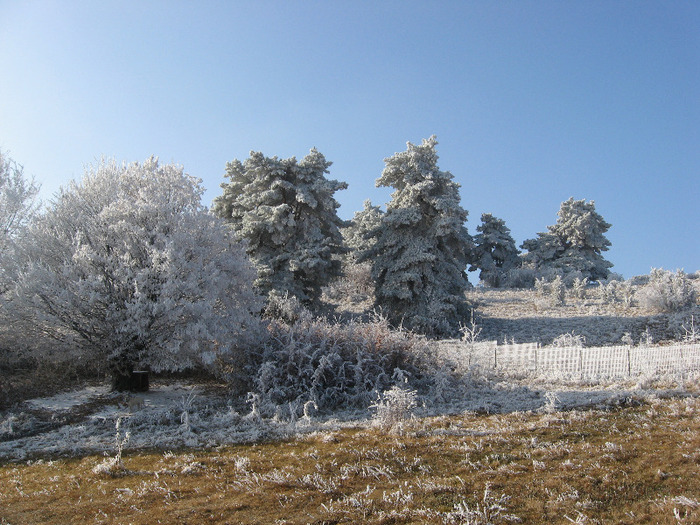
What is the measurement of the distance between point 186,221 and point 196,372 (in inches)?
259

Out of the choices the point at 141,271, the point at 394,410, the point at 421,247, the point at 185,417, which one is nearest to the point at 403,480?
the point at 394,410

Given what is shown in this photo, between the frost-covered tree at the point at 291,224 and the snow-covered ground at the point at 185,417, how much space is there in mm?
10609

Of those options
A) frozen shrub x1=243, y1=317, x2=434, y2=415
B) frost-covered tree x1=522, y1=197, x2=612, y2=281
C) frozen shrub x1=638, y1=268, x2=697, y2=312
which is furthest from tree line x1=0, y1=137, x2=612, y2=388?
frost-covered tree x1=522, y1=197, x2=612, y2=281

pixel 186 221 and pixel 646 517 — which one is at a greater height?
pixel 186 221

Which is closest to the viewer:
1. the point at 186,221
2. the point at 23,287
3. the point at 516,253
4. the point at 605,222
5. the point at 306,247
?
the point at 23,287

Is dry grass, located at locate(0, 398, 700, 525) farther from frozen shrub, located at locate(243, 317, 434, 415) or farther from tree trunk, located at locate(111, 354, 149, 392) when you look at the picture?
tree trunk, located at locate(111, 354, 149, 392)

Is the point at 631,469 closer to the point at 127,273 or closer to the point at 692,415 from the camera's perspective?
the point at 692,415

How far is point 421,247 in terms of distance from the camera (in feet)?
89.0

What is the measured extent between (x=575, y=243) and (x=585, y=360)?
3413 centimetres

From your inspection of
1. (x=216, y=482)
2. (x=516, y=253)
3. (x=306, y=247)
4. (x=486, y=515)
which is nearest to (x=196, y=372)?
(x=306, y=247)

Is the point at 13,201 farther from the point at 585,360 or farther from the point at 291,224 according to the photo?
the point at 585,360

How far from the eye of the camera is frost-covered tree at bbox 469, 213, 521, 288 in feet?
164

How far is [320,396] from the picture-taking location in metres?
13.7

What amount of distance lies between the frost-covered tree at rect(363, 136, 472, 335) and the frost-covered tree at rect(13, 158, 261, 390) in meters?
12.6
